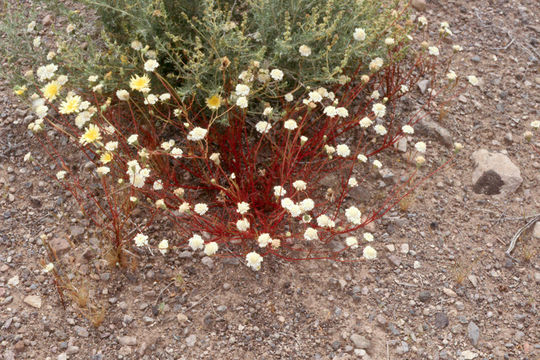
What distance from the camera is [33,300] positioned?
2.90m

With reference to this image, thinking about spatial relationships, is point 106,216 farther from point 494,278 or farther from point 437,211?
point 494,278

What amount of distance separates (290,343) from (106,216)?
60.0 inches

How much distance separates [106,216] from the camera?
129 inches

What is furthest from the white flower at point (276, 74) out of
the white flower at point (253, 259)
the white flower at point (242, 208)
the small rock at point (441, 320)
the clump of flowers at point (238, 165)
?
the small rock at point (441, 320)

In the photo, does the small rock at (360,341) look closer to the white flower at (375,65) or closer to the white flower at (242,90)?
the white flower at (242,90)

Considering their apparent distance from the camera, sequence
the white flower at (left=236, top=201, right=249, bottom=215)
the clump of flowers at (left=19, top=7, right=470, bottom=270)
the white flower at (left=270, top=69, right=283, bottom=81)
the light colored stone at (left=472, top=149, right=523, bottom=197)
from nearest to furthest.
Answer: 1. the white flower at (left=236, top=201, right=249, bottom=215)
2. the clump of flowers at (left=19, top=7, right=470, bottom=270)
3. the white flower at (left=270, top=69, right=283, bottom=81)
4. the light colored stone at (left=472, top=149, right=523, bottom=197)

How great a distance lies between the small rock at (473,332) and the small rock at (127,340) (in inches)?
77.3

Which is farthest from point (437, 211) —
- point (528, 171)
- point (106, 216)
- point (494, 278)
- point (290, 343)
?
point (106, 216)

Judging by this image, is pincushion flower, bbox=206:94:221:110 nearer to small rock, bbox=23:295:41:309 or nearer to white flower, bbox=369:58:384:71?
white flower, bbox=369:58:384:71

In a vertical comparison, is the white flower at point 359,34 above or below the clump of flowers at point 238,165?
above

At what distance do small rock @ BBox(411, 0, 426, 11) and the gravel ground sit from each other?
2037mm

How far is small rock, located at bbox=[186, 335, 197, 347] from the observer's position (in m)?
2.75

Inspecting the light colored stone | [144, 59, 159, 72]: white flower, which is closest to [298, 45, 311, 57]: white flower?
[144, 59, 159, 72]: white flower

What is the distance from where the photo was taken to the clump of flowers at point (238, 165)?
2953mm
